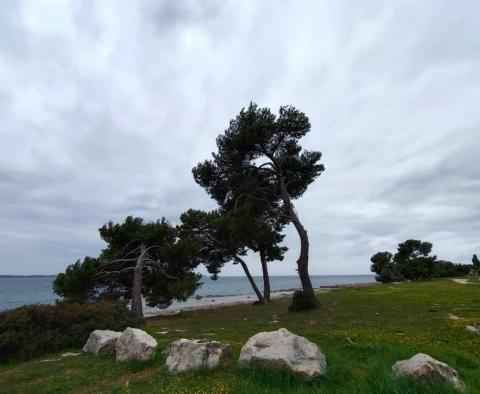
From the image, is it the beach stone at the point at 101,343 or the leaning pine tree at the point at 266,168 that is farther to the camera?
the leaning pine tree at the point at 266,168

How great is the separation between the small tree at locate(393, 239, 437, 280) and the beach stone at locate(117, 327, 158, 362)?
181ft

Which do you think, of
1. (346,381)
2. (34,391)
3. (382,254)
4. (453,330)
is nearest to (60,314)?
(34,391)

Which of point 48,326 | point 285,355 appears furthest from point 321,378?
point 48,326

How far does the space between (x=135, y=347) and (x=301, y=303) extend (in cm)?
1254

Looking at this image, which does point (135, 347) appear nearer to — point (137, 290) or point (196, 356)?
point (196, 356)

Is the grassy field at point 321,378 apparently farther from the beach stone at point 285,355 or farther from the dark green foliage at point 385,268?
the dark green foliage at point 385,268

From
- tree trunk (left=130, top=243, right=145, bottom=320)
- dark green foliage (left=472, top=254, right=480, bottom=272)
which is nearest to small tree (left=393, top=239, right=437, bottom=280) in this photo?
dark green foliage (left=472, top=254, right=480, bottom=272)

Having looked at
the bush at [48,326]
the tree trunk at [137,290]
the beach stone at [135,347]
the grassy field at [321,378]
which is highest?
the tree trunk at [137,290]

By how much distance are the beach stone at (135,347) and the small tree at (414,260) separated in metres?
55.0

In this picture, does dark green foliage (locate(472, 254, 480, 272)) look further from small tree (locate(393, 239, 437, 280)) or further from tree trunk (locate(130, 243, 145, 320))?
tree trunk (locate(130, 243, 145, 320))

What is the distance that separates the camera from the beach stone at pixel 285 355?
6.20m

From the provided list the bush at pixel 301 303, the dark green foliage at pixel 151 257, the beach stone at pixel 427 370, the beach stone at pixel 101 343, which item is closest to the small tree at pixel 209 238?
the dark green foliage at pixel 151 257

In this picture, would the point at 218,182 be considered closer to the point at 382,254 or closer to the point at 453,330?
the point at 453,330

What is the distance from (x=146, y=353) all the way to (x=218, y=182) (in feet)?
59.5
